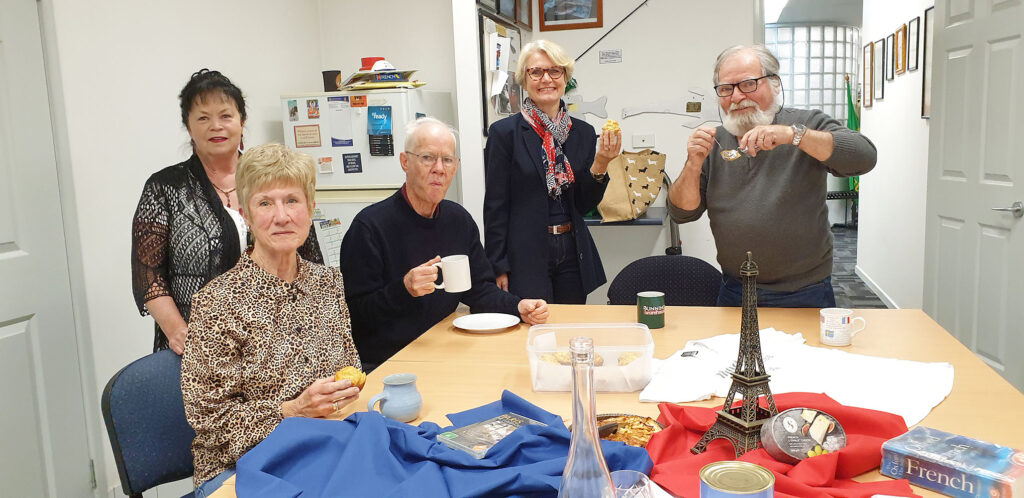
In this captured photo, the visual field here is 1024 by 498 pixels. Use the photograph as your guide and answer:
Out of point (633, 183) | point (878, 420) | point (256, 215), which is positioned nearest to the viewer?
Result: point (878, 420)

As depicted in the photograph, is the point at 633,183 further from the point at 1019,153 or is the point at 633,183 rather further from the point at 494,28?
the point at 1019,153

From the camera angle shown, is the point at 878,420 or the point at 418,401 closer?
the point at 878,420

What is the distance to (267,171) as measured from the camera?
164 cm

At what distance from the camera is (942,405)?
1.48 m

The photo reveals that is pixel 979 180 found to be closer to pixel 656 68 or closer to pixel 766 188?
pixel 766 188

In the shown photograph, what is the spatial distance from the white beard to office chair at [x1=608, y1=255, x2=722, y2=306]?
57cm

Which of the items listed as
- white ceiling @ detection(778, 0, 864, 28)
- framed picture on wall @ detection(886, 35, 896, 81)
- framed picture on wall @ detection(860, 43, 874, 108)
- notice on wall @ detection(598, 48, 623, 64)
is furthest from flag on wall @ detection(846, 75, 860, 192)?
notice on wall @ detection(598, 48, 623, 64)

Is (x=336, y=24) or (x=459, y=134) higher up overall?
(x=336, y=24)

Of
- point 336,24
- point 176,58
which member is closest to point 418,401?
point 176,58

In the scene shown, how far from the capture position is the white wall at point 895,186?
188 inches

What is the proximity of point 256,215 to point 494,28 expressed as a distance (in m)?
2.70

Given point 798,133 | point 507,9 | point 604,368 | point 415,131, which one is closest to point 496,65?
point 507,9

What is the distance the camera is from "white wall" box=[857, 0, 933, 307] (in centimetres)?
477

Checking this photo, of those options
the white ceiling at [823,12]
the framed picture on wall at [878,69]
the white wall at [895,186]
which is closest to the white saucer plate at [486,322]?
the white wall at [895,186]
